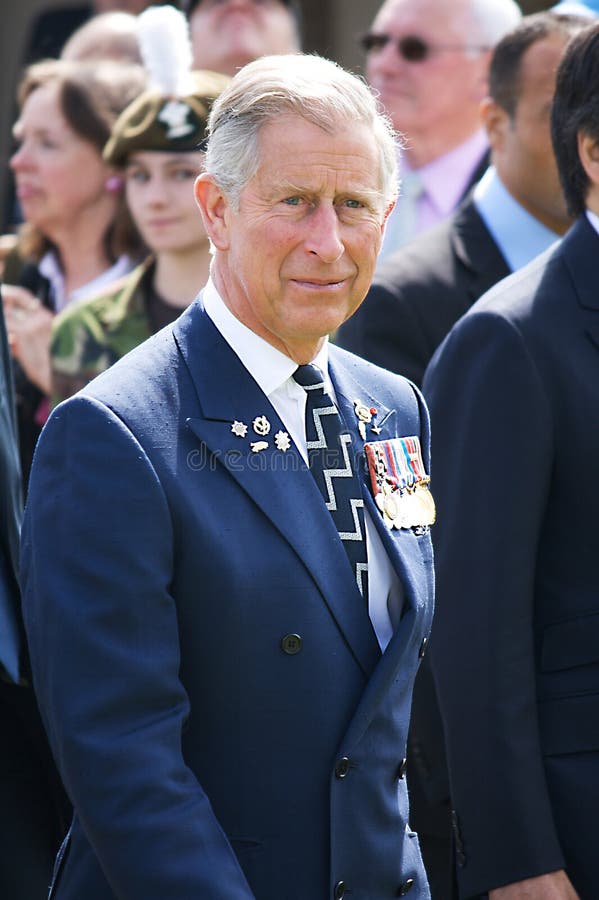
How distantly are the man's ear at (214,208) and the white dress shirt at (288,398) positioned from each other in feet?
0.28

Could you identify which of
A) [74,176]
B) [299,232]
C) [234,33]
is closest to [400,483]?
[299,232]

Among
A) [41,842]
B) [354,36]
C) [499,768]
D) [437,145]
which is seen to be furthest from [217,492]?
[354,36]

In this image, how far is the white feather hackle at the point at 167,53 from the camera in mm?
4703

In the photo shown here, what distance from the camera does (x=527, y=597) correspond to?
2809mm

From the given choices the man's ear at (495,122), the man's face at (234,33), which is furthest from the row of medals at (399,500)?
the man's face at (234,33)

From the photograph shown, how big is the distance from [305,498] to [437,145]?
349 cm

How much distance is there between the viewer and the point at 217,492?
2.32 meters

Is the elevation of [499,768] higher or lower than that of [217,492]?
lower

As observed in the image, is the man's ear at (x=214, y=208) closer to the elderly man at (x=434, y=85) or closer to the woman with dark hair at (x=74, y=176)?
the woman with dark hair at (x=74, y=176)

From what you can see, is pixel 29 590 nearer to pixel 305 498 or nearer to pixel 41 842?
pixel 305 498

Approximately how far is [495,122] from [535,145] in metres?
0.18

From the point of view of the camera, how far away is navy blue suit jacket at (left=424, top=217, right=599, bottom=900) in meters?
2.77

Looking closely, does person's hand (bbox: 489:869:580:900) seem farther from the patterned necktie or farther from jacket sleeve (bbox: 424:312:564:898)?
the patterned necktie

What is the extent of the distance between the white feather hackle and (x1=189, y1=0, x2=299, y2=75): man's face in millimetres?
1217
